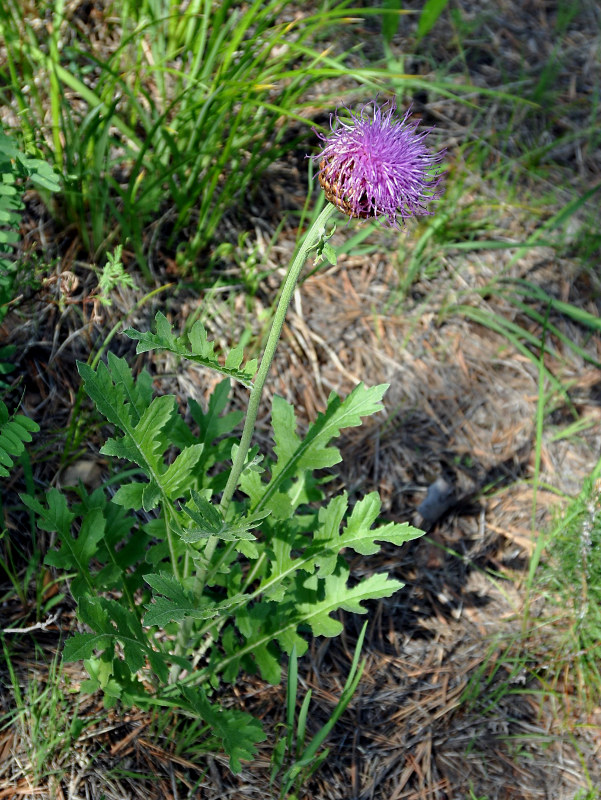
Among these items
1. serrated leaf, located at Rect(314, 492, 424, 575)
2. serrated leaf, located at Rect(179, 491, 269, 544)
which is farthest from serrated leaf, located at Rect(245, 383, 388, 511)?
serrated leaf, located at Rect(179, 491, 269, 544)

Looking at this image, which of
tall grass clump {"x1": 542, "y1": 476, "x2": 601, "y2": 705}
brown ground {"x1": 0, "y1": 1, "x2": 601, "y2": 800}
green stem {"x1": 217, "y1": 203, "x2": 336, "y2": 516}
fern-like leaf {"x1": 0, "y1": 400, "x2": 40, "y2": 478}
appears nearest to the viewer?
green stem {"x1": 217, "y1": 203, "x2": 336, "y2": 516}

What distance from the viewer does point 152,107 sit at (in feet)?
8.95

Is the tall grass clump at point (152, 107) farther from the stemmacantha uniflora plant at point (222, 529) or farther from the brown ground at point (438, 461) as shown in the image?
the stemmacantha uniflora plant at point (222, 529)

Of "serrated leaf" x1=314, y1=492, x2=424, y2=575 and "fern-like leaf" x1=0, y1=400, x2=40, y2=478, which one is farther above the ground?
"fern-like leaf" x1=0, y1=400, x2=40, y2=478

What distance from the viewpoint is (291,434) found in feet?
7.30

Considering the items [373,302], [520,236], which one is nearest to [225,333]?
[373,302]

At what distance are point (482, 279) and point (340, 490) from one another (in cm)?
124

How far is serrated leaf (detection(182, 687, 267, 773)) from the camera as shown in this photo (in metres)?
1.99

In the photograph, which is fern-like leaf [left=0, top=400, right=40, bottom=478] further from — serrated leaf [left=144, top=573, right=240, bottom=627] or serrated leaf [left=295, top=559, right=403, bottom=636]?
serrated leaf [left=295, top=559, right=403, bottom=636]

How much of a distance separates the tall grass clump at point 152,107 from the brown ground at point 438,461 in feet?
0.71

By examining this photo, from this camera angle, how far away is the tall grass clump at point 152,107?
2.56 m

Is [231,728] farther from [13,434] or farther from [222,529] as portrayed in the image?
[13,434]

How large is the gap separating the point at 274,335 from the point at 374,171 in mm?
429

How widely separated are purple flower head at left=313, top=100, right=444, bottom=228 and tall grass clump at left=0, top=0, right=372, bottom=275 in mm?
710
